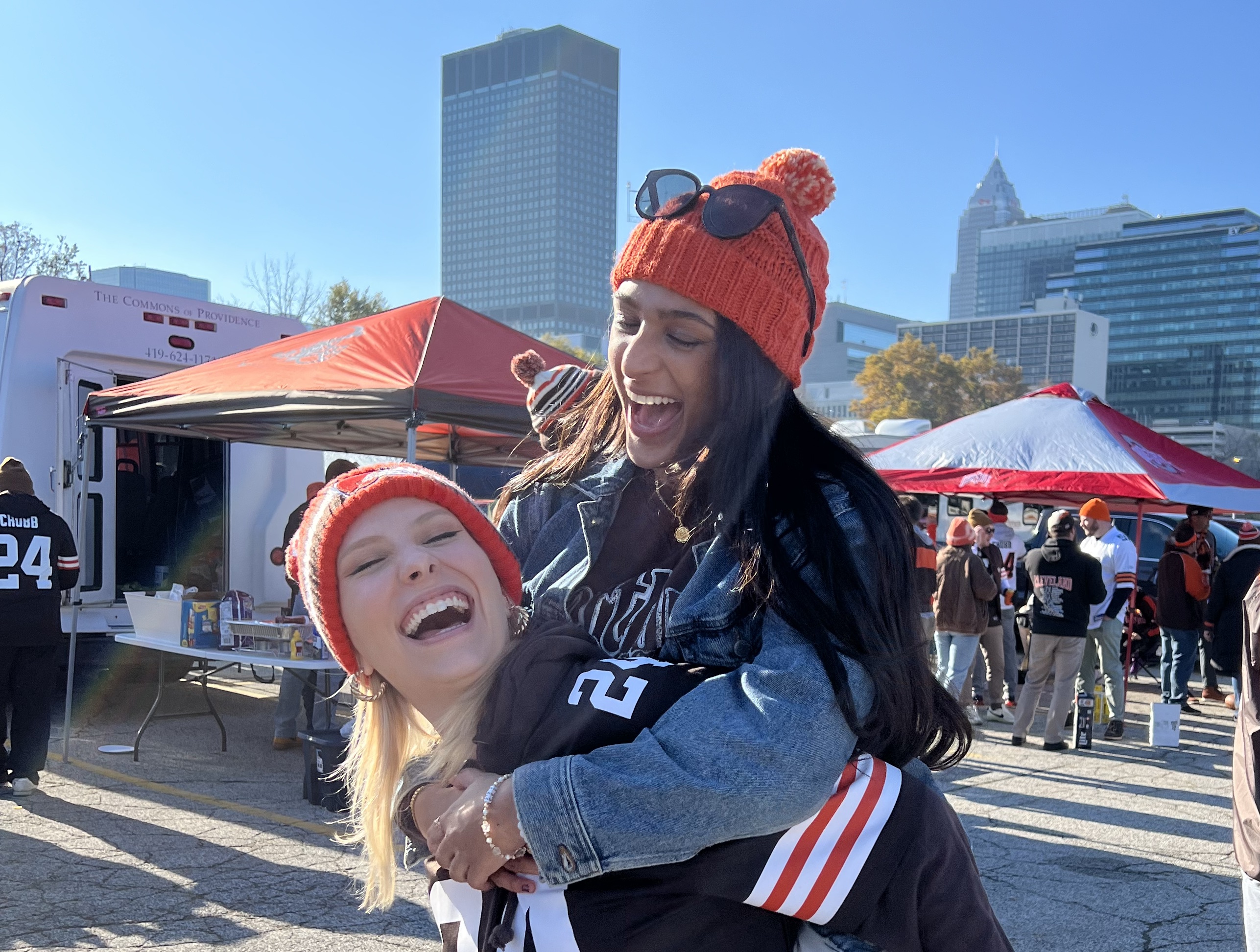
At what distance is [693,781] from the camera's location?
3.97 ft

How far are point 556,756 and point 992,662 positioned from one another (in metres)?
9.69

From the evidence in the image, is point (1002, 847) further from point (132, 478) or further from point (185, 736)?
point (132, 478)

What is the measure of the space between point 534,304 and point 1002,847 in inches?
5883

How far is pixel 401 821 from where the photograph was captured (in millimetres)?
1475

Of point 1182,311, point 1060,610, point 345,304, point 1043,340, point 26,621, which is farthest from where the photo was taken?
point 1182,311

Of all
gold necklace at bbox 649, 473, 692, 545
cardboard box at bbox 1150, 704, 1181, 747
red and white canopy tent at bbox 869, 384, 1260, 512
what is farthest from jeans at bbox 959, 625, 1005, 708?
gold necklace at bbox 649, 473, 692, 545

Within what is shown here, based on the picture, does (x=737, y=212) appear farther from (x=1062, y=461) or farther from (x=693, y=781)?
(x=1062, y=461)

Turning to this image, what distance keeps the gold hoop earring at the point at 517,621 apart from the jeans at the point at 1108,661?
344 inches

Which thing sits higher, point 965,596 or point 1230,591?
point 1230,591

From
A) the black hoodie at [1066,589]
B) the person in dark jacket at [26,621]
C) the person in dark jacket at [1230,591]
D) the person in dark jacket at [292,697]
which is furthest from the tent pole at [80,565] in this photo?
the person in dark jacket at [1230,591]

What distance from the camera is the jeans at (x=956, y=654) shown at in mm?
9086

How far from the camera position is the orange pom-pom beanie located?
60.2 inches

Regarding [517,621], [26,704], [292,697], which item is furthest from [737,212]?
[292,697]

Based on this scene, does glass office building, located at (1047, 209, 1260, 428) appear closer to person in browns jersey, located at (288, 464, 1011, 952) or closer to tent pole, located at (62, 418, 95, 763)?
tent pole, located at (62, 418, 95, 763)
